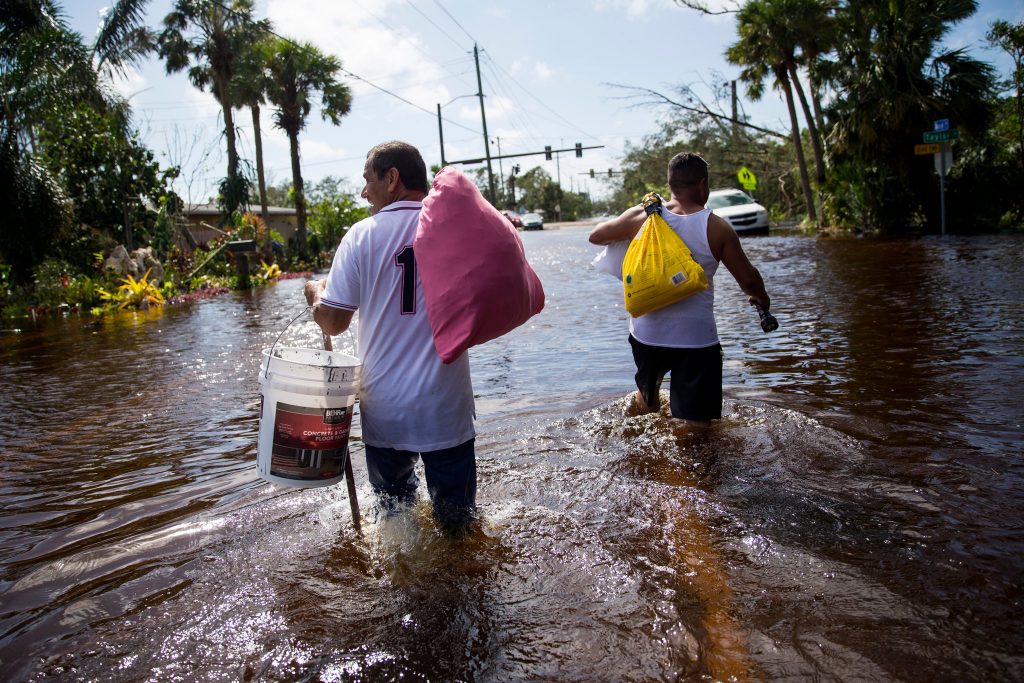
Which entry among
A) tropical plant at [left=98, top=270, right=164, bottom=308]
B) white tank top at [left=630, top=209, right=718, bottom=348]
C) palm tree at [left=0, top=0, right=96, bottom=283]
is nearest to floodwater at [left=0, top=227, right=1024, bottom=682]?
white tank top at [left=630, top=209, right=718, bottom=348]

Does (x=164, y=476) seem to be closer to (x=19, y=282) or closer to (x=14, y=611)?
(x=14, y=611)

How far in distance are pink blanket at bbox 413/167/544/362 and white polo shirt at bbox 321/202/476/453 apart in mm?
114

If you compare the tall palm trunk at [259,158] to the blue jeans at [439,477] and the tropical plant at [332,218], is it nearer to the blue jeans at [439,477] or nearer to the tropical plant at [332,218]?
the tropical plant at [332,218]

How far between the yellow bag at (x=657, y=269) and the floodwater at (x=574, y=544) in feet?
3.14

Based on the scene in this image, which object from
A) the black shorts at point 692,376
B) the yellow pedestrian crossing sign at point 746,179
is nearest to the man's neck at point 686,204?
the black shorts at point 692,376

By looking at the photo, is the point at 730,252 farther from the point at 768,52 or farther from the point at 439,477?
the point at 768,52

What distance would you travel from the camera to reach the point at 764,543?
3207 millimetres

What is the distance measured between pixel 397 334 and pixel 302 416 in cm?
46

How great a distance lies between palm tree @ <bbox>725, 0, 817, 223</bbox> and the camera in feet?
85.7

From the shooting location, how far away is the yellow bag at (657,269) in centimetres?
403

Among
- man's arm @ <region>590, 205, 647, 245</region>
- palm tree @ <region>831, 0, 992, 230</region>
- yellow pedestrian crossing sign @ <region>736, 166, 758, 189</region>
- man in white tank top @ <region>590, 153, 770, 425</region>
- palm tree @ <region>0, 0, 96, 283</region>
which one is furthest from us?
yellow pedestrian crossing sign @ <region>736, 166, 758, 189</region>

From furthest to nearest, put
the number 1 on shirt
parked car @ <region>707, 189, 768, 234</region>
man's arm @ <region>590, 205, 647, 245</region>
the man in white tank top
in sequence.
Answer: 1. parked car @ <region>707, 189, 768, 234</region>
2. man's arm @ <region>590, 205, 647, 245</region>
3. the man in white tank top
4. the number 1 on shirt

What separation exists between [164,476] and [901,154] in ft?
73.7

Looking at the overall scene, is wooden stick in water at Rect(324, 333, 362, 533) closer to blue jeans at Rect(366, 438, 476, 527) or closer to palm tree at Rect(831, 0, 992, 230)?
blue jeans at Rect(366, 438, 476, 527)
